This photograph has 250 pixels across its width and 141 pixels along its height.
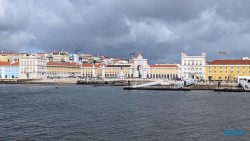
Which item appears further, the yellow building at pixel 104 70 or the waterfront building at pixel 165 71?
the yellow building at pixel 104 70

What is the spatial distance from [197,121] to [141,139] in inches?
303

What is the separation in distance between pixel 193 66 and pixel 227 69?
13.2 meters

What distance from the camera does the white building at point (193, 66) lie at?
106 m

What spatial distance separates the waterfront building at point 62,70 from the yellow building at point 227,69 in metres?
55.3

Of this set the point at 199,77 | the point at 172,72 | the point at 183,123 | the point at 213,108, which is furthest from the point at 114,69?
the point at 183,123

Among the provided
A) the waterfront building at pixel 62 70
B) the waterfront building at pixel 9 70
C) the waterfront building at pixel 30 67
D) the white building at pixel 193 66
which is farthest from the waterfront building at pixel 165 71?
the waterfront building at pixel 9 70

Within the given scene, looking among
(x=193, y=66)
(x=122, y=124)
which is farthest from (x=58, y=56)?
(x=122, y=124)

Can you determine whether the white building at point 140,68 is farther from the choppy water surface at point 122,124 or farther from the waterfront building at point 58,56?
the choppy water surface at point 122,124

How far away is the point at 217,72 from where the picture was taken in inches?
3804

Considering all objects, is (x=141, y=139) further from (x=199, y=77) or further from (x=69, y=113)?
(x=199, y=77)

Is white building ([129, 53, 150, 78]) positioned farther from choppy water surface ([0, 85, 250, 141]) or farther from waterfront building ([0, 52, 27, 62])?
choppy water surface ([0, 85, 250, 141])

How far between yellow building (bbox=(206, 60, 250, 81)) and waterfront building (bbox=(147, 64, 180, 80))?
127ft

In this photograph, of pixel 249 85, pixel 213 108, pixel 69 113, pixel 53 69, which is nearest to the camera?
pixel 69 113

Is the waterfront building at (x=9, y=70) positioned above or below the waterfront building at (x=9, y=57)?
below
